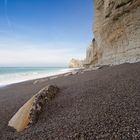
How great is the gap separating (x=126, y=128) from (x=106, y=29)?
13461 mm

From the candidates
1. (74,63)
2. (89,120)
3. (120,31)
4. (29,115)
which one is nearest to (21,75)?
(120,31)

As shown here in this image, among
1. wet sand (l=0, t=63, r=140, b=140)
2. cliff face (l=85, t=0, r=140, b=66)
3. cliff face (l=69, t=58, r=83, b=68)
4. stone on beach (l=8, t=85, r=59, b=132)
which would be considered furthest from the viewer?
cliff face (l=69, t=58, r=83, b=68)

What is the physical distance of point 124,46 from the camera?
1180 centimetres

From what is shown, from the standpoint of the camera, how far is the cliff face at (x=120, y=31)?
10500mm

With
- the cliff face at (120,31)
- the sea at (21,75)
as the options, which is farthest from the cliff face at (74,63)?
the cliff face at (120,31)

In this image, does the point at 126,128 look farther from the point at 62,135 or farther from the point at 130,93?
the point at 130,93

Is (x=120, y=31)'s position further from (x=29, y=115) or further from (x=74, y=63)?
(x=74, y=63)

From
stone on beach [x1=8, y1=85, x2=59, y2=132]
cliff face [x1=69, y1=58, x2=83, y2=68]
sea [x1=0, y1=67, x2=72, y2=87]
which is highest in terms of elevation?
cliff face [x1=69, y1=58, x2=83, y2=68]

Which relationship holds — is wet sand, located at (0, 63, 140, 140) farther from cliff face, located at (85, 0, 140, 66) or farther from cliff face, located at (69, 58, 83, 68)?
cliff face, located at (69, 58, 83, 68)

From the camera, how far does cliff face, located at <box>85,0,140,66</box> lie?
34.4 ft

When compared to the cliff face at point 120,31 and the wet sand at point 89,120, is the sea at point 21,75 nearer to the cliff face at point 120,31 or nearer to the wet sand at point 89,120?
the cliff face at point 120,31

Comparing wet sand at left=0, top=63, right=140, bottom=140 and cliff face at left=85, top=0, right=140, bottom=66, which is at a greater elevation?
cliff face at left=85, top=0, right=140, bottom=66

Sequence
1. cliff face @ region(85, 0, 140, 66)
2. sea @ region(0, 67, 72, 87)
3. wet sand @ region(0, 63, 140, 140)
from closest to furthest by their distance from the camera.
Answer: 1. wet sand @ region(0, 63, 140, 140)
2. cliff face @ region(85, 0, 140, 66)
3. sea @ region(0, 67, 72, 87)

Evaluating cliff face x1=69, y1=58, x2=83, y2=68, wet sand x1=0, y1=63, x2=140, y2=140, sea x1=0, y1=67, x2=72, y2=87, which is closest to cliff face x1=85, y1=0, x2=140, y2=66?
wet sand x1=0, y1=63, x2=140, y2=140
